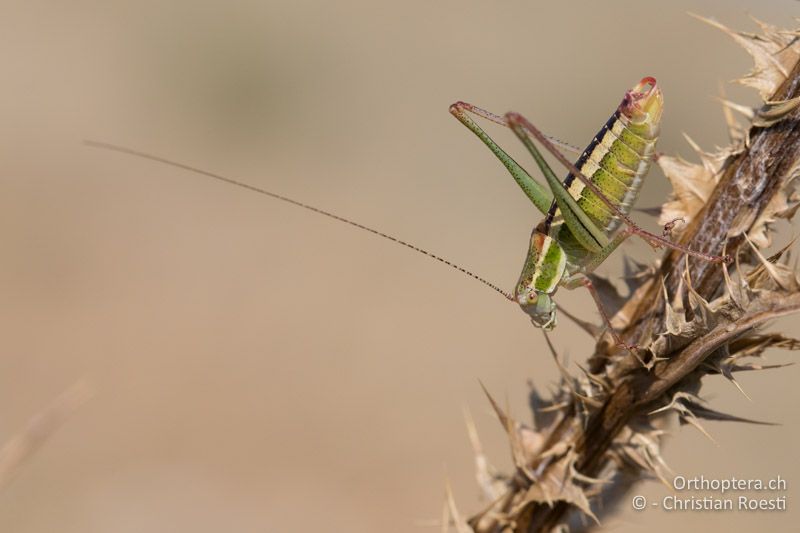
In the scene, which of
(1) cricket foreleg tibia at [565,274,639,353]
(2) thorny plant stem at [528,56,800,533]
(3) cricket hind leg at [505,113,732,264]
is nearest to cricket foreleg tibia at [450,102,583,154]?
(3) cricket hind leg at [505,113,732,264]

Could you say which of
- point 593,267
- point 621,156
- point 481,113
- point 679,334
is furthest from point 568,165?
point 679,334

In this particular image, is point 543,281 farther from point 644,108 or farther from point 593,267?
point 644,108

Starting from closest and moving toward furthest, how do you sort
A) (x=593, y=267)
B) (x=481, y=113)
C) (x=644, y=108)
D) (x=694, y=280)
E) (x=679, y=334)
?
(x=679, y=334) → (x=694, y=280) → (x=644, y=108) → (x=593, y=267) → (x=481, y=113)

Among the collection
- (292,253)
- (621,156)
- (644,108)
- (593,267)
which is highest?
(644,108)

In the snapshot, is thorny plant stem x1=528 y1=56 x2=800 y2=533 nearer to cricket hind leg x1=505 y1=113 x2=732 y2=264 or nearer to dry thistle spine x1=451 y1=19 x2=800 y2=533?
dry thistle spine x1=451 y1=19 x2=800 y2=533

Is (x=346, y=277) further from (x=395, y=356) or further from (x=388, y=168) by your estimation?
(x=388, y=168)

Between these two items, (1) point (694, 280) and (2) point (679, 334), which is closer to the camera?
(2) point (679, 334)
